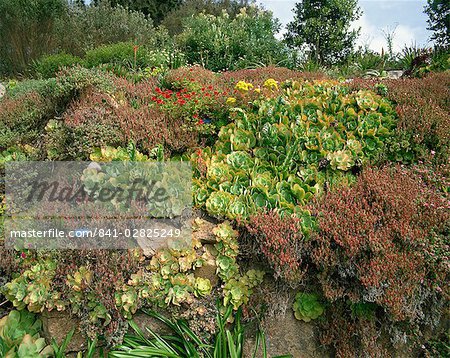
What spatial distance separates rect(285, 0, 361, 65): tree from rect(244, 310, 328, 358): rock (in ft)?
36.3

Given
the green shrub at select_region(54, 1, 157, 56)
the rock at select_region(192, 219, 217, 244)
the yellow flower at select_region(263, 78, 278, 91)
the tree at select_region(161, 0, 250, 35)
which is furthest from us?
the tree at select_region(161, 0, 250, 35)

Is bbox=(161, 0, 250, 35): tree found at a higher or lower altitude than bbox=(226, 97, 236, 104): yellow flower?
higher

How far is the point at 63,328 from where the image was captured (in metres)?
2.94

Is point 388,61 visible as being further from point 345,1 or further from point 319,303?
point 319,303

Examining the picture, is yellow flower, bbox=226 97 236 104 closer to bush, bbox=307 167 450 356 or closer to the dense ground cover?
the dense ground cover

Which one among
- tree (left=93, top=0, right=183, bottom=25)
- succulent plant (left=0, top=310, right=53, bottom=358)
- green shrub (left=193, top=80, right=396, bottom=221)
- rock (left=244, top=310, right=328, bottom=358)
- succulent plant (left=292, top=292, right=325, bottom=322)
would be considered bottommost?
rock (left=244, top=310, right=328, bottom=358)

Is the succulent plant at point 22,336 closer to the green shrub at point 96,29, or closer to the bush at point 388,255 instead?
the bush at point 388,255

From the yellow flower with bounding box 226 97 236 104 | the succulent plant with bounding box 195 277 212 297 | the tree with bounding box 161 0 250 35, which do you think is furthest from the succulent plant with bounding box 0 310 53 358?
the tree with bounding box 161 0 250 35

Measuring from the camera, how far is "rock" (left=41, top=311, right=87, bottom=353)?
9.55 ft

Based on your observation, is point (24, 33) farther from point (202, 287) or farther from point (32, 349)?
point (202, 287)

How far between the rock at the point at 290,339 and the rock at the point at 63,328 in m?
1.17

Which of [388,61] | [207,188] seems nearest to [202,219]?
[207,188]

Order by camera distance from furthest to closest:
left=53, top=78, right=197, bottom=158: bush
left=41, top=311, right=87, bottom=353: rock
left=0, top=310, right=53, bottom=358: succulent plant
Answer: left=53, top=78, right=197, bottom=158: bush, left=41, top=311, right=87, bottom=353: rock, left=0, top=310, right=53, bottom=358: succulent plant

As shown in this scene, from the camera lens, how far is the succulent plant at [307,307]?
2854 millimetres
